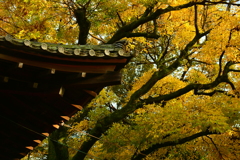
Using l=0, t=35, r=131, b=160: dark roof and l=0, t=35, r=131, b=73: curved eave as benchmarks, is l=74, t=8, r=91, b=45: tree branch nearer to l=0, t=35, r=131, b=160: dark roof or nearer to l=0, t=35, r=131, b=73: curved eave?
l=0, t=35, r=131, b=160: dark roof

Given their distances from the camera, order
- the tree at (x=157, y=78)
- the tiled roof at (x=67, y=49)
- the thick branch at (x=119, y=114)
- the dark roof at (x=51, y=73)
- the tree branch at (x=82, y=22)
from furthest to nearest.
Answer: the tree at (x=157, y=78) → the thick branch at (x=119, y=114) → the tree branch at (x=82, y=22) → the dark roof at (x=51, y=73) → the tiled roof at (x=67, y=49)

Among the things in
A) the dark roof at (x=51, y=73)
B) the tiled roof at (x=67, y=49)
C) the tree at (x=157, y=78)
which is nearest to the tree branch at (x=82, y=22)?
the tree at (x=157, y=78)

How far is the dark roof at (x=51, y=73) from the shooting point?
177 inches

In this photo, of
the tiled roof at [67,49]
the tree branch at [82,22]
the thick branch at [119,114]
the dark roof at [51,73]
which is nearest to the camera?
the tiled roof at [67,49]

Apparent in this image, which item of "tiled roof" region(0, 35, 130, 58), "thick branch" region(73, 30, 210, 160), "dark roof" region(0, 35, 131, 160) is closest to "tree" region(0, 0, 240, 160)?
"thick branch" region(73, 30, 210, 160)

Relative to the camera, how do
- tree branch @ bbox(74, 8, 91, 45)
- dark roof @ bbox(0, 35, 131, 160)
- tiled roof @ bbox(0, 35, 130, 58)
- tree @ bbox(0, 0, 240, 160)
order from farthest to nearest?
tree @ bbox(0, 0, 240, 160), tree branch @ bbox(74, 8, 91, 45), dark roof @ bbox(0, 35, 131, 160), tiled roof @ bbox(0, 35, 130, 58)

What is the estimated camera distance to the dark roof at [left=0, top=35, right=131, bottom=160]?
14.8ft

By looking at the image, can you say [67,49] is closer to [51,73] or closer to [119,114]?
[51,73]

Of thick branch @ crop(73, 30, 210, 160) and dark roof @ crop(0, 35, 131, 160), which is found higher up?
thick branch @ crop(73, 30, 210, 160)

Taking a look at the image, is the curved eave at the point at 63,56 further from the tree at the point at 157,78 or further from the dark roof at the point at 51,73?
the tree at the point at 157,78

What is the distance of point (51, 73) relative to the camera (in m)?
4.76

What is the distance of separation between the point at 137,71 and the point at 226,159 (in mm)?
12649

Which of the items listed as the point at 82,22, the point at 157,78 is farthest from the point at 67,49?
the point at 157,78

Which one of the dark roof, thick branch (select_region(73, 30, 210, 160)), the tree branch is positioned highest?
the tree branch
